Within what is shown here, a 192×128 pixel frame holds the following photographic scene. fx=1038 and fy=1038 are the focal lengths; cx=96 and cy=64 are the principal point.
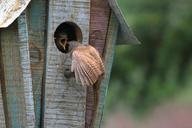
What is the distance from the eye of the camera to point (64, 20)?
4.25 m

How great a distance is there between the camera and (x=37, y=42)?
422cm

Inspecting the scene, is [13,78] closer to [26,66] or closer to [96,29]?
[26,66]

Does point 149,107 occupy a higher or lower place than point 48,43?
lower

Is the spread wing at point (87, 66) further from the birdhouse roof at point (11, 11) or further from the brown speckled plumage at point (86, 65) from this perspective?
the birdhouse roof at point (11, 11)

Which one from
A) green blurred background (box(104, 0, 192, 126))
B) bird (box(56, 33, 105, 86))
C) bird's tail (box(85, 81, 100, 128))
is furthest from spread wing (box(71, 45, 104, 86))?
green blurred background (box(104, 0, 192, 126))

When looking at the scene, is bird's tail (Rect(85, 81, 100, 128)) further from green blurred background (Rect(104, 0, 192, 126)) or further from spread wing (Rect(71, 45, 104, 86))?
green blurred background (Rect(104, 0, 192, 126))

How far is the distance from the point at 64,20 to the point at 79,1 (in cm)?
10

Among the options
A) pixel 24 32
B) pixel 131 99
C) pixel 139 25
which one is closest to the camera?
pixel 24 32

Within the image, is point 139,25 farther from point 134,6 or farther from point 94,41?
point 94,41

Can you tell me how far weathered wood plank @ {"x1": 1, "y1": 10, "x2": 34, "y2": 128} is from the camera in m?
4.14

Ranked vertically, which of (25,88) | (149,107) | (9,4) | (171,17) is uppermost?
(9,4)

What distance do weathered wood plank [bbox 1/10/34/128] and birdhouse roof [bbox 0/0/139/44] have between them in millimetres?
36

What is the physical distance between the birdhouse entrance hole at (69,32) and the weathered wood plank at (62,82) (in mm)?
26

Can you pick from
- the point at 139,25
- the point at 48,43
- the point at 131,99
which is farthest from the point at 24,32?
the point at 131,99
